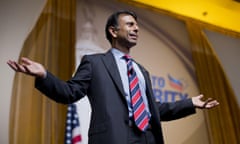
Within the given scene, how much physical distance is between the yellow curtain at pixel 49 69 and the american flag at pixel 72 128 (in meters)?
0.05

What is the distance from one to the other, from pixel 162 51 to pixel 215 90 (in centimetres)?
82

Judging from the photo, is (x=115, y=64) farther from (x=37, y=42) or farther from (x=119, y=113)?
(x=37, y=42)

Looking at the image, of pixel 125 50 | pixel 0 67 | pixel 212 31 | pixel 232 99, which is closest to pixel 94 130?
pixel 125 50

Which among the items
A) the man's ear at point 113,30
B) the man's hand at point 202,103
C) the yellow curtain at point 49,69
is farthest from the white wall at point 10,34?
the man's hand at point 202,103

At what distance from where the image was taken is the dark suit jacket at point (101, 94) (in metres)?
1.26

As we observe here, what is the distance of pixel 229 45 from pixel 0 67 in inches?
124

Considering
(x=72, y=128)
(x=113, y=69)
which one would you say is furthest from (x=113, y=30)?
(x=72, y=128)

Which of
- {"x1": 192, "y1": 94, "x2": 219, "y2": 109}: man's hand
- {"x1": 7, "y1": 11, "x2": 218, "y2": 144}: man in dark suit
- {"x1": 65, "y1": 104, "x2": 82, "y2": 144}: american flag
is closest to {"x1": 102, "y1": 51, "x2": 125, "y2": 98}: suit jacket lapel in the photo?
Result: {"x1": 7, "y1": 11, "x2": 218, "y2": 144}: man in dark suit

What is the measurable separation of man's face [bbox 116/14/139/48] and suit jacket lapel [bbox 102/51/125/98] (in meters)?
0.15

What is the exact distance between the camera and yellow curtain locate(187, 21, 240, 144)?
3.69m

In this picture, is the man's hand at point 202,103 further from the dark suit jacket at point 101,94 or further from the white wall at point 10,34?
the white wall at point 10,34

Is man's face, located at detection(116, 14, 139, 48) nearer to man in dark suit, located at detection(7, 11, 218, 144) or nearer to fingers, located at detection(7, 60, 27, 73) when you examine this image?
man in dark suit, located at detection(7, 11, 218, 144)

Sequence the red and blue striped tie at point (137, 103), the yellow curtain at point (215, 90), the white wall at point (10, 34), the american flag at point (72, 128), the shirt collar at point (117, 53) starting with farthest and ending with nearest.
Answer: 1. the yellow curtain at point (215, 90)
2. the american flag at point (72, 128)
3. the white wall at point (10, 34)
4. the shirt collar at point (117, 53)
5. the red and blue striped tie at point (137, 103)

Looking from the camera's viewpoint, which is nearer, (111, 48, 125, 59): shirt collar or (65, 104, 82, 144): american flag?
(111, 48, 125, 59): shirt collar
